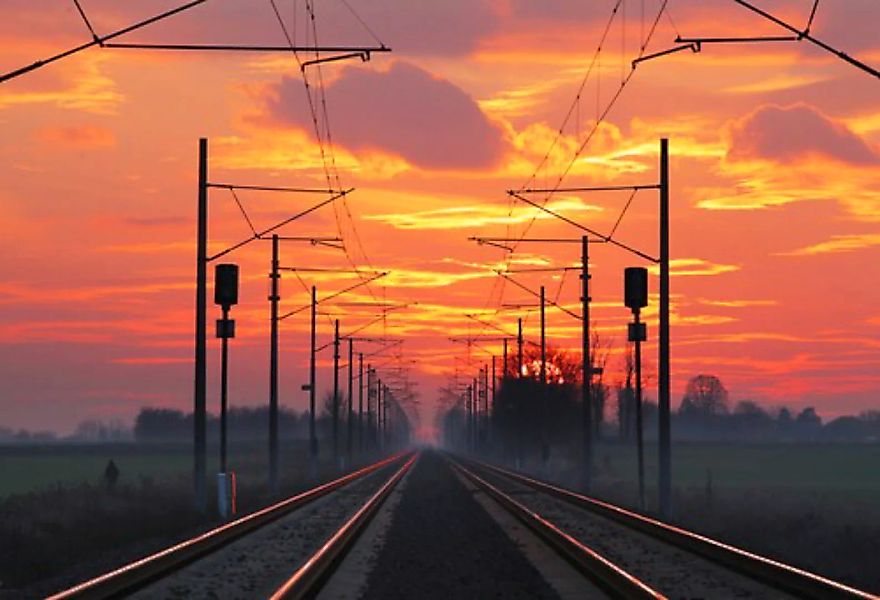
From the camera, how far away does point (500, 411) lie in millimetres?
120188

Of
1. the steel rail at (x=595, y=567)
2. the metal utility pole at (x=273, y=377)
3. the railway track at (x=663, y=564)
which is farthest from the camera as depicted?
the metal utility pole at (x=273, y=377)

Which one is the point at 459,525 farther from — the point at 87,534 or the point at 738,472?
the point at 738,472

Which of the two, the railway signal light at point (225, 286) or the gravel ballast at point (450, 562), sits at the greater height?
the railway signal light at point (225, 286)

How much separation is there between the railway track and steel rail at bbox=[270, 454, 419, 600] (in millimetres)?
4047

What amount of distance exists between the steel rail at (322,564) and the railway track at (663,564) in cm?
405

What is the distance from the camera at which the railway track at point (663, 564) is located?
2106 centimetres

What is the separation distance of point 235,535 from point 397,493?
976 inches

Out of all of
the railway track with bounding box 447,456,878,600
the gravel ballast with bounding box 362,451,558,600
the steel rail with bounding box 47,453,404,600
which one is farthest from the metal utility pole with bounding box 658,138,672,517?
the steel rail with bounding box 47,453,404,600

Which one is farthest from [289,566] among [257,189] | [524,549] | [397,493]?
[397,493]

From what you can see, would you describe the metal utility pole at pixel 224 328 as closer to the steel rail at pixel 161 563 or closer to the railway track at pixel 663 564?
the steel rail at pixel 161 563

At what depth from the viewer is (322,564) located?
2483 centimetres

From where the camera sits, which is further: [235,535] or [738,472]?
[738,472]

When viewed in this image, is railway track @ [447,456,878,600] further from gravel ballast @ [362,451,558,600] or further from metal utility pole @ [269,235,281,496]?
metal utility pole @ [269,235,281,496]

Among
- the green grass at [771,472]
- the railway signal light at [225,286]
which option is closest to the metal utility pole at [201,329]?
the railway signal light at [225,286]
